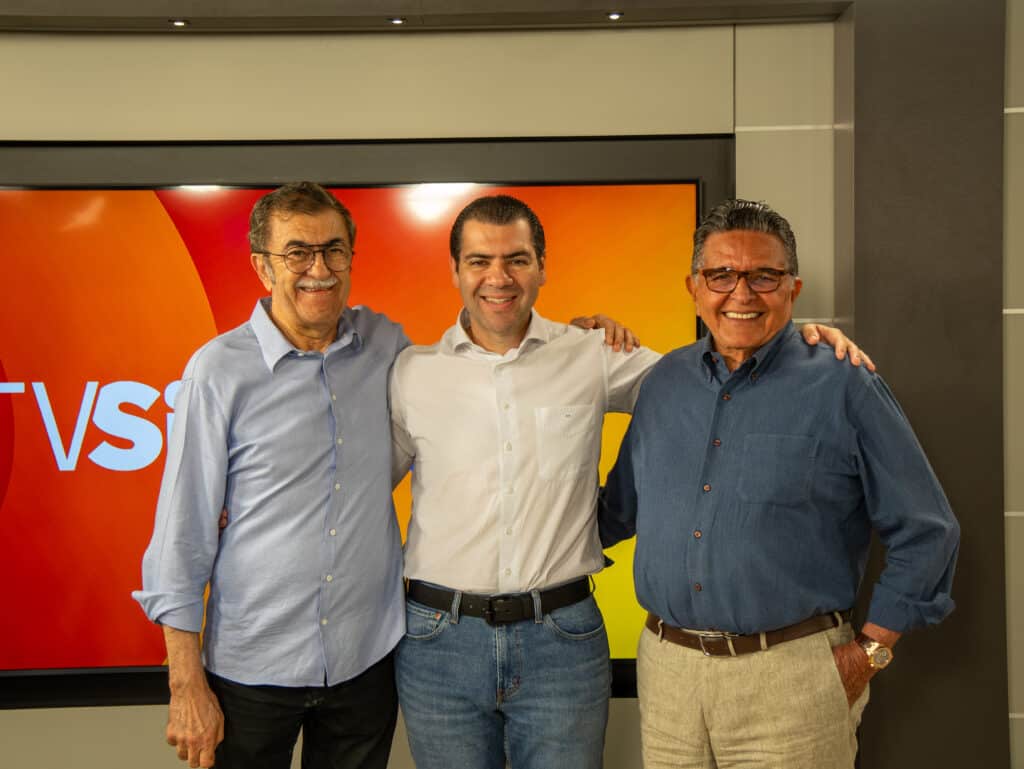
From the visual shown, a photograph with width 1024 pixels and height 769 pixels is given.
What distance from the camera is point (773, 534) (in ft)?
5.90

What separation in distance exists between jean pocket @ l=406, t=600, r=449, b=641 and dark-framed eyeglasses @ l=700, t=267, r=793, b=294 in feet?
3.35

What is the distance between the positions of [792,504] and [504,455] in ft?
2.22

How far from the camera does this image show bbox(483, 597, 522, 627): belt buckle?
6.46 feet

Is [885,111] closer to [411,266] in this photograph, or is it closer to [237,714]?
[411,266]

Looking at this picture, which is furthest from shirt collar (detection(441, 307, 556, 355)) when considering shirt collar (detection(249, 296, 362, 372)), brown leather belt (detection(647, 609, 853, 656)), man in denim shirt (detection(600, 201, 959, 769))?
brown leather belt (detection(647, 609, 853, 656))

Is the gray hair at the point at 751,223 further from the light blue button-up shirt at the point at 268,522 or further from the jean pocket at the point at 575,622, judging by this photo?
the light blue button-up shirt at the point at 268,522

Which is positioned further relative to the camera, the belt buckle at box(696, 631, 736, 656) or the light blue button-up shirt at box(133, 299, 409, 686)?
the light blue button-up shirt at box(133, 299, 409, 686)

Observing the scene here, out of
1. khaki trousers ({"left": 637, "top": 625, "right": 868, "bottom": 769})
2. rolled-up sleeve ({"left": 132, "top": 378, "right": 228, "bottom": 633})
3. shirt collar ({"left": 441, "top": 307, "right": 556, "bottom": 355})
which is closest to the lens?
khaki trousers ({"left": 637, "top": 625, "right": 868, "bottom": 769})

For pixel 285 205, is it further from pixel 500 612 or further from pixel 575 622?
pixel 575 622

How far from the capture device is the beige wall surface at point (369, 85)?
2814 mm

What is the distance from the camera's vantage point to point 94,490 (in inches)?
111

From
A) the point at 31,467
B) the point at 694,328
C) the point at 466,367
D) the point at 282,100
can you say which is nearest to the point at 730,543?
the point at 466,367

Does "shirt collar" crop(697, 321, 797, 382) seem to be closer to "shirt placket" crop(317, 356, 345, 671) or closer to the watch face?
the watch face

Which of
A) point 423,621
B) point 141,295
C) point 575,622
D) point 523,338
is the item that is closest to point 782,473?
point 575,622
